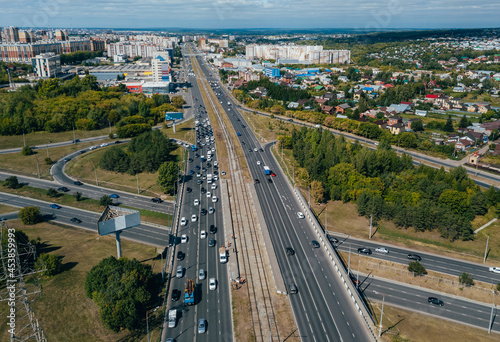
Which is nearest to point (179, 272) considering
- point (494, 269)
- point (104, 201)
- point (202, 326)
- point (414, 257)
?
point (202, 326)

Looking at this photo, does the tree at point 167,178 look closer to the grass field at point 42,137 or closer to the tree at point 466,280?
the grass field at point 42,137

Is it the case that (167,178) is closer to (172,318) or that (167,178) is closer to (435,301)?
(172,318)

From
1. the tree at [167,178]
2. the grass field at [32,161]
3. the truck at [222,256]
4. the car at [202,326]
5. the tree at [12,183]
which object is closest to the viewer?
the car at [202,326]

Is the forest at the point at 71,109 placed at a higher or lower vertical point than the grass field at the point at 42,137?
higher

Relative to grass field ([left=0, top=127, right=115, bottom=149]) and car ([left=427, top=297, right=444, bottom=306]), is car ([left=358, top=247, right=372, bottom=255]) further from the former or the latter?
grass field ([left=0, top=127, right=115, bottom=149])

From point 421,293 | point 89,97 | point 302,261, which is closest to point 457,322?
point 421,293

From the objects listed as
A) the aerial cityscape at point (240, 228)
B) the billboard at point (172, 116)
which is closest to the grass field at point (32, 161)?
the aerial cityscape at point (240, 228)
